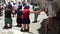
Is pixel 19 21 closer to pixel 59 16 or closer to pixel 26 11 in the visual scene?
pixel 26 11

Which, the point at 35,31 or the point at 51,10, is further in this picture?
the point at 35,31

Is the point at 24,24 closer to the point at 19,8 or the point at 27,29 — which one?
the point at 27,29

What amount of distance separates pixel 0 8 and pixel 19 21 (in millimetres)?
8289

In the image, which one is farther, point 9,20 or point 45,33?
point 9,20

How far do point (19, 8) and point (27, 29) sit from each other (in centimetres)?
179

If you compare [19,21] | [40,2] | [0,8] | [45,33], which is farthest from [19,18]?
[40,2]

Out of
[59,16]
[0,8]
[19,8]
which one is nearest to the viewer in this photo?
[19,8]

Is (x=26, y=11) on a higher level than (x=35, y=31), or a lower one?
higher

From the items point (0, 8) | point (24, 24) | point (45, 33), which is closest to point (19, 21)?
point (24, 24)

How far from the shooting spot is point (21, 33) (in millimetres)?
13305

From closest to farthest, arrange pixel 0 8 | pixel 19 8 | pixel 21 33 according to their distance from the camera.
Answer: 1. pixel 21 33
2. pixel 19 8
3. pixel 0 8

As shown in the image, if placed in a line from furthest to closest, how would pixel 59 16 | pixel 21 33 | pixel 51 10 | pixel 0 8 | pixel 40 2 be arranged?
pixel 40 2
pixel 0 8
pixel 59 16
pixel 21 33
pixel 51 10

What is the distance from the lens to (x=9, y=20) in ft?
50.6

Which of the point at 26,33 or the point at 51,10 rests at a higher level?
the point at 51,10
